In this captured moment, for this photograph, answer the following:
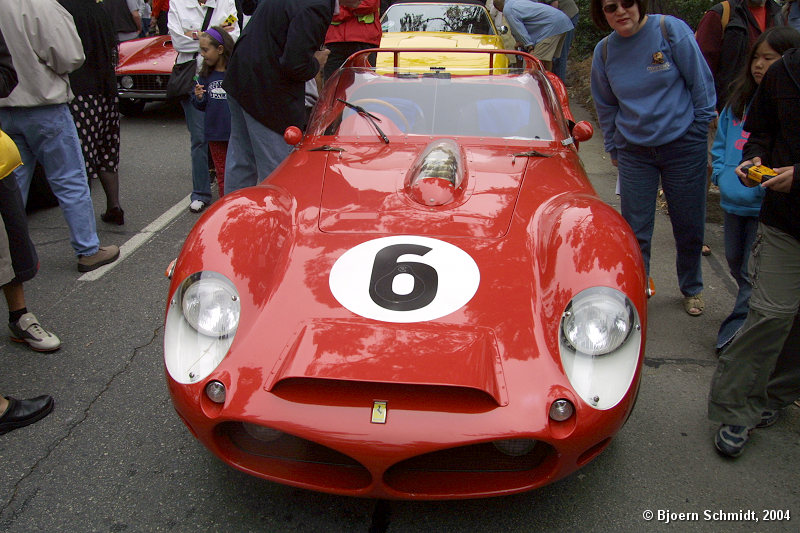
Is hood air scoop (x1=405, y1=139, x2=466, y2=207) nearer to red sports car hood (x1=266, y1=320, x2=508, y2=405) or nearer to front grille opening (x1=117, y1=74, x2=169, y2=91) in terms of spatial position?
red sports car hood (x1=266, y1=320, x2=508, y2=405)

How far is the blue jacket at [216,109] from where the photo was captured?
462 cm

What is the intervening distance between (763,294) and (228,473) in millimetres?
2074

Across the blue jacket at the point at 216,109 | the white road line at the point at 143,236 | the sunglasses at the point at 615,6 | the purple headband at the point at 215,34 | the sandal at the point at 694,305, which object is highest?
the sunglasses at the point at 615,6

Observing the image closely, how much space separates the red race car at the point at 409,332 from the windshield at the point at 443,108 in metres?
0.57

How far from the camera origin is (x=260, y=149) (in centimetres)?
400

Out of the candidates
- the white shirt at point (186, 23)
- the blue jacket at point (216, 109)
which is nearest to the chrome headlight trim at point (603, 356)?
the blue jacket at point (216, 109)

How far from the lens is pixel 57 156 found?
3732mm

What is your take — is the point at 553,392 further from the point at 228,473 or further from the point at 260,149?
the point at 260,149

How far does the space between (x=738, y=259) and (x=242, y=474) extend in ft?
8.41

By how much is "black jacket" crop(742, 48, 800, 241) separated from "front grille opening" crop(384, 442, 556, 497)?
124 centimetres

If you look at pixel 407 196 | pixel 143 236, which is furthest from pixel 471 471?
pixel 143 236

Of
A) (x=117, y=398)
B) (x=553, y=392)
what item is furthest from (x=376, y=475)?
(x=117, y=398)

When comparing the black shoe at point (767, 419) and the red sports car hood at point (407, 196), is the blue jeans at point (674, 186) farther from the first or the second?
the black shoe at point (767, 419)

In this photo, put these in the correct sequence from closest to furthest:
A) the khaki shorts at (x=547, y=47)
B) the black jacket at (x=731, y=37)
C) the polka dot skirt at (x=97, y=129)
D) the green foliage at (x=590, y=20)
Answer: the black jacket at (x=731, y=37)
the polka dot skirt at (x=97, y=129)
the green foliage at (x=590, y=20)
the khaki shorts at (x=547, y=47)
